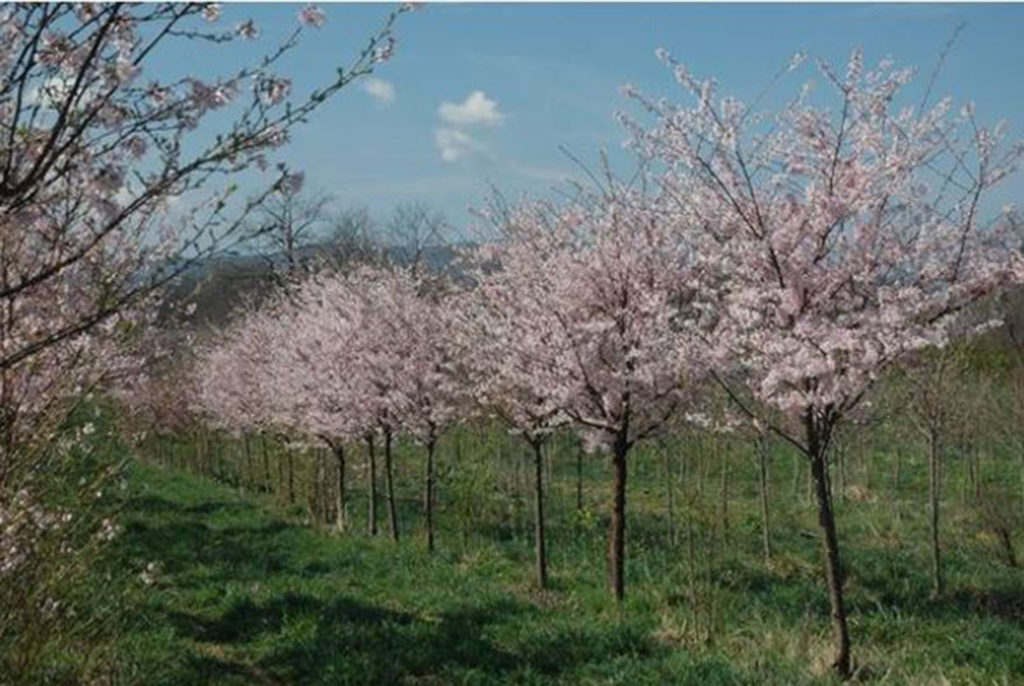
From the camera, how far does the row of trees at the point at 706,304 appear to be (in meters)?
8.00

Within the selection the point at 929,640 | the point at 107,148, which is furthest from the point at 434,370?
the point at 107,148

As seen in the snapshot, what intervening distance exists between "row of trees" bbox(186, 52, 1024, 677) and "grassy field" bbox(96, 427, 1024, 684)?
34.7 inches

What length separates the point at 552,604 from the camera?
37.9 ft

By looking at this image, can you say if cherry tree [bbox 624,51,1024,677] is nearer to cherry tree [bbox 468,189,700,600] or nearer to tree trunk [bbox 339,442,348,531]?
cherry tree [bbox 468,189,700,600]

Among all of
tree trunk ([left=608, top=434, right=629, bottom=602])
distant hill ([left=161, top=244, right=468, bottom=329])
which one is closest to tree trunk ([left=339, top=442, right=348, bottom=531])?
distant hill ([left=161, top=244, right=468, bottom=329])

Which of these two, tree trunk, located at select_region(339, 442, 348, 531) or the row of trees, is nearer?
the row of trees

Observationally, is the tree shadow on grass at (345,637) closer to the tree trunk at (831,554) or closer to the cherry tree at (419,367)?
the tree trunk at (831,554)

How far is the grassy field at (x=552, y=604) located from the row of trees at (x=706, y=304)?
2.89ft

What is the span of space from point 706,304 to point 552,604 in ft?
13.6

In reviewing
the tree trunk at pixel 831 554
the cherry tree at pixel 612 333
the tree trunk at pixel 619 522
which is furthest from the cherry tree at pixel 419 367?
the tree trunk at pixel 831 554

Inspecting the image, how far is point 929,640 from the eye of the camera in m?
9.66

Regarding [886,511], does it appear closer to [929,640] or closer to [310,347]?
[929,640]

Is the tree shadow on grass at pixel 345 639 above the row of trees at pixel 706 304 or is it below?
below

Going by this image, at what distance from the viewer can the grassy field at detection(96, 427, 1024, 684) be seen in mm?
8484
